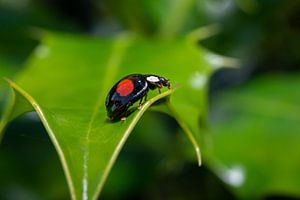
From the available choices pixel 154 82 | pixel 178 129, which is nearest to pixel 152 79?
pixel 154 82

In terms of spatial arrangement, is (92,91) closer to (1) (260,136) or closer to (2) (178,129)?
(1) (260,136)

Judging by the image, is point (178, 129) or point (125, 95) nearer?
point (125, 95)

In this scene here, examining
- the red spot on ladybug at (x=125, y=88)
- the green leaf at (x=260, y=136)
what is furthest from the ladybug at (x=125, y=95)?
the green leaf at (x=260, y=136)

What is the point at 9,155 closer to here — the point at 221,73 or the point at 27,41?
the point at 27,41

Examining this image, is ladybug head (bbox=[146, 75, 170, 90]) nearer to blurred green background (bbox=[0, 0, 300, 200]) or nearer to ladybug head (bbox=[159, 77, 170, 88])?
ladybug head (bbox=[159, 77, 170, 88])

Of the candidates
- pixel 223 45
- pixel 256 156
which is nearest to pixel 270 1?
pixel 223 45

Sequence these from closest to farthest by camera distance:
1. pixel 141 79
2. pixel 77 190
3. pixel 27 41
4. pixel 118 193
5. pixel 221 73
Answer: pixel 77 190 → pixel 141 79 → pixel 118 193 → pixel 27 41 → pixel 221 73

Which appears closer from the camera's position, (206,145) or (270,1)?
(206,145)
